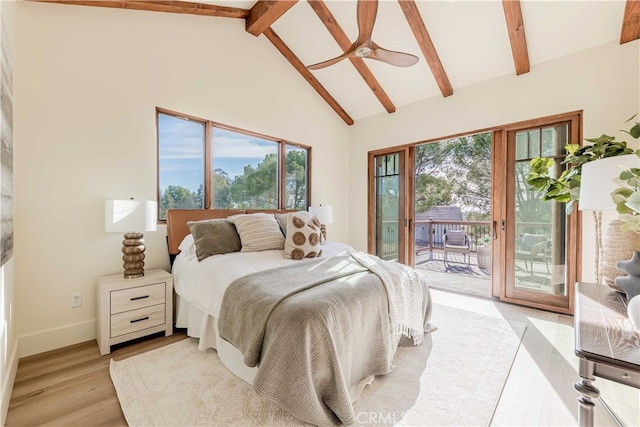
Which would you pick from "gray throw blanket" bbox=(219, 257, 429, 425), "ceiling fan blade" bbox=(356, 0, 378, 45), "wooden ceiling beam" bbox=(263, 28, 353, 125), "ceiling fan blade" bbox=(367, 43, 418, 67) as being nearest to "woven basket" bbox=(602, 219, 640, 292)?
"gray throw blanket" bbox=(219, 257, 429, 425)

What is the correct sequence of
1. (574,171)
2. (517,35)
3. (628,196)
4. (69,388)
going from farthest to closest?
(517,35), (574,171), (69,388), (628,196)

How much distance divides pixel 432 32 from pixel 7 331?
4614 millimetres

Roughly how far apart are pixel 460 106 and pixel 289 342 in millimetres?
3823

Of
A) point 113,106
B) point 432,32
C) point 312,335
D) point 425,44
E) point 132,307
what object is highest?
point 432,32

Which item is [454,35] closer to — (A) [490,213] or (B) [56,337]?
(A) [490,213]

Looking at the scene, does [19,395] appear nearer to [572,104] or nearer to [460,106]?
[460,106]

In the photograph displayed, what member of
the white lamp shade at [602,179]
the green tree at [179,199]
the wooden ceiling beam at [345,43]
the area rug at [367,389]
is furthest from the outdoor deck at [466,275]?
the green tree at [179,199]

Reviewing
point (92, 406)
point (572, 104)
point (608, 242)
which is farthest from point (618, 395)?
point (92, 406)

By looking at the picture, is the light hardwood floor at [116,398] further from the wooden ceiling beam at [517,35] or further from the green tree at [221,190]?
the wooden ceiling beam at [517,35]

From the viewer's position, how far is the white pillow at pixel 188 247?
8.36 feet

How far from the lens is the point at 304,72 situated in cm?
427

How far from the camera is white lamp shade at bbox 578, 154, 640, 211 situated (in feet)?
4.36

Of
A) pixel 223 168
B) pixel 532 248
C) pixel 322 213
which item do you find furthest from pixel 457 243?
pixel 223 168

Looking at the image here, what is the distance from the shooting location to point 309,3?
10.4ft
